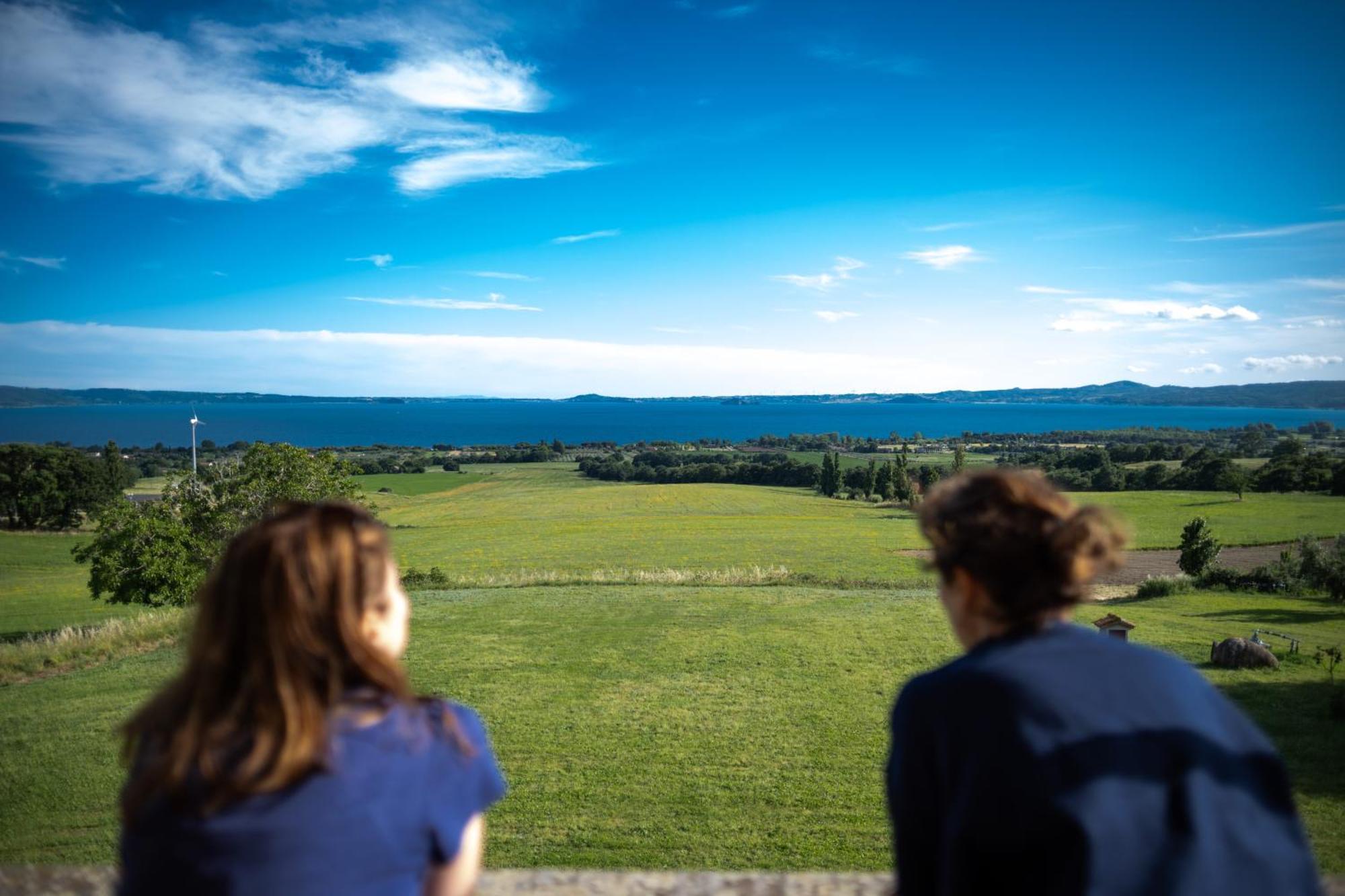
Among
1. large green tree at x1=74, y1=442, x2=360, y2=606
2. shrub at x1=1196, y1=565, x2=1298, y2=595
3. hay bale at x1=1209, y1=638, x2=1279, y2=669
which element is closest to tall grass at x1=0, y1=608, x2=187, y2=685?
large green tree at x1=74, y1=442, x2=360, y2=606

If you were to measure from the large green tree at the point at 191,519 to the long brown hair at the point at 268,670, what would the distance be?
2094 cm

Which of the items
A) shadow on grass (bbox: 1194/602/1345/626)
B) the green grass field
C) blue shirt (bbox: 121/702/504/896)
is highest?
blue shirt (bbox: 121/702/504/896)

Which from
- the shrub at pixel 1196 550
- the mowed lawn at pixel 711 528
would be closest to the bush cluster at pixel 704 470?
the mowed lawn at pixel 711 528

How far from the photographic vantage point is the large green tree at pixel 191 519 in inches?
788

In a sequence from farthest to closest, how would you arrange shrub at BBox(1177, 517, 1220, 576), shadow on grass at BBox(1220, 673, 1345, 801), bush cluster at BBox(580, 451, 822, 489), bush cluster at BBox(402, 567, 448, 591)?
bush cluster at BBox(580, 451, 822, 489) < shrub at BBox(1177, 517, 1220, 576) < bush cluster at BBox(402, 567, 448, 591) < shadow on grass at BBox(1220, 673, 1345, 801)

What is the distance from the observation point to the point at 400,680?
1.38 m

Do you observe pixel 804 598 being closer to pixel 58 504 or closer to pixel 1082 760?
pixel 1082 760

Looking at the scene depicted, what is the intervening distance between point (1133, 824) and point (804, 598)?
24.9m

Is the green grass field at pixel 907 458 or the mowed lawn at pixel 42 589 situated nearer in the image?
the mowed lawn at pixel 42 589

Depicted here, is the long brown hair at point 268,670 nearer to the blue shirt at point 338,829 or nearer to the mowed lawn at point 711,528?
the blue shirt at point 338,829

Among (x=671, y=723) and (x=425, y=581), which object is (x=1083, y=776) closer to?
(x=671, y=723)

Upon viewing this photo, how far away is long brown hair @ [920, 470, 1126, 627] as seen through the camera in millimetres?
1475

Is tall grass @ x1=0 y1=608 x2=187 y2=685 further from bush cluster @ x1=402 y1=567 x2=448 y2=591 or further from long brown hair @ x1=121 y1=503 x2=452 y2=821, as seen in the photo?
long brown hair @ x1=121 y1=503 x2=452 y2=821

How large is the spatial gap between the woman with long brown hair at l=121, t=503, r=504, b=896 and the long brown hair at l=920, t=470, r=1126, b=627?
0.99 metres
